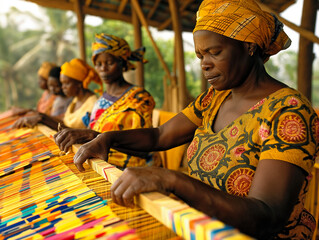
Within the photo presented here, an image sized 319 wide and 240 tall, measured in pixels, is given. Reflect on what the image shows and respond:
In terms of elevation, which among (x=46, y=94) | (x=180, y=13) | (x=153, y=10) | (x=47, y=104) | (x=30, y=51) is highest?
(x=30, y=51)

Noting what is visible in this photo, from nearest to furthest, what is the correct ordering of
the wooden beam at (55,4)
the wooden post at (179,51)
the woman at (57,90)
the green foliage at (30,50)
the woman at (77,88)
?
the woman at (77,88) → the woman at (57,90) → the wooden post at (179,51) → the wooden beam at (55,4) → the green foliage at (30,50)

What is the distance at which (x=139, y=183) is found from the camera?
724mm

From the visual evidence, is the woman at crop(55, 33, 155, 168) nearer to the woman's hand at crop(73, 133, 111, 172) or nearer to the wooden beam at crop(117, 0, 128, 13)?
the woman's hand at crop(73, 133, 111, 172)

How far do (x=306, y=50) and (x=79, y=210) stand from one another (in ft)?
9.95

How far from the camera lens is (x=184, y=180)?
2.44ft

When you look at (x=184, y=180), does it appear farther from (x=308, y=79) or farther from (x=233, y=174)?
(x=308, y=79)

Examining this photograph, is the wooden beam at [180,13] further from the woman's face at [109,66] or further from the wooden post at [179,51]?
the woman's face at [109,66]

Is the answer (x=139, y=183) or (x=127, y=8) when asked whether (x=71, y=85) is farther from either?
(x=127, y=8)

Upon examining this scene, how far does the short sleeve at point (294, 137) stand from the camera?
0.87m

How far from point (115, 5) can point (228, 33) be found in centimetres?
534

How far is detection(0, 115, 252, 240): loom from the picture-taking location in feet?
1.91

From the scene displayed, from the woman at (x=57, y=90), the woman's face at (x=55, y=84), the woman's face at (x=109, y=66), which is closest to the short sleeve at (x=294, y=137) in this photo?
the woman's face at (x=109, y=66)

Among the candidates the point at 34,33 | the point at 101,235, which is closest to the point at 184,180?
the point at 101,235

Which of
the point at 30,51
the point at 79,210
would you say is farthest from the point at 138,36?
the point at 30,51
